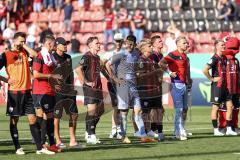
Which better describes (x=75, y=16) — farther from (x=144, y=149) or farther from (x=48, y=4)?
(x=144, y=149)

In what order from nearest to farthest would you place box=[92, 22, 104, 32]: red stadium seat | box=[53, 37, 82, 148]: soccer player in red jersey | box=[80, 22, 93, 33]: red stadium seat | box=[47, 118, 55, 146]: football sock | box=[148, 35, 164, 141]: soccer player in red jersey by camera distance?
box=[47, 118, 55, 146]: football sock
box=[53, 37, 82, 148]: soccer player in red jersey
box=[148, 35, 164, 141]: soccer player in red jersey
box=[92, 22, 104, 32]: red stadium seat
box=[80, 22, 93, 33]: red stadium seat

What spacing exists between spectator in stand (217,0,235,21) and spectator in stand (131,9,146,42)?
3088mm

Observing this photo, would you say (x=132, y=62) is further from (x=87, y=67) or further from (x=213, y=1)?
(x=213, y=1)

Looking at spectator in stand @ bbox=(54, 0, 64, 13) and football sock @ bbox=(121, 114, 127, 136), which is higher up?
spectator in stand @ bbox=(54, 0, 64, 13)

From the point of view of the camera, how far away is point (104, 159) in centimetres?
1320

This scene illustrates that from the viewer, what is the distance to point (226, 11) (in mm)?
31938

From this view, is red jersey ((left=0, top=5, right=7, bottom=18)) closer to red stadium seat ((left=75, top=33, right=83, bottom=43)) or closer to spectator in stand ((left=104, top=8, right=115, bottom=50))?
red stadium seat ((left=75, top=33, right=83, bottom=43))

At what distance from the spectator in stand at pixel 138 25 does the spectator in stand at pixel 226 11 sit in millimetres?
3088

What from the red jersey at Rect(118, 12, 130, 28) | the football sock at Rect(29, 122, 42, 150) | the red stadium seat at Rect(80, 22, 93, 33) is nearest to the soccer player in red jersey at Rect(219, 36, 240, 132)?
the football sock at Rect(29, 122, 42, 150)

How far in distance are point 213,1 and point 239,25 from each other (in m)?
2.28

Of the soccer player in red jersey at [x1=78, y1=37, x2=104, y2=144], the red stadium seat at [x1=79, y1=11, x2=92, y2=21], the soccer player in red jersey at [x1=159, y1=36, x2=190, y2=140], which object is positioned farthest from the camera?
the red stadium seat at [x1=79, y1=11, x2=92, y2=21]

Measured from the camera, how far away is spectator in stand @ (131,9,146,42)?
1264 inches

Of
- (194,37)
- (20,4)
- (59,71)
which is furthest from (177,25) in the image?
(59,71)

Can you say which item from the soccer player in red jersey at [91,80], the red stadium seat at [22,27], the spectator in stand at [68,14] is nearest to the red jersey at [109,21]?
the spectator in stand at [68,14]
